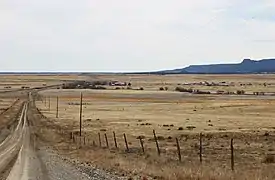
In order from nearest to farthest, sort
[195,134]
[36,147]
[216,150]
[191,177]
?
[191,177] → [216,150] → [36,147] → [195,134]

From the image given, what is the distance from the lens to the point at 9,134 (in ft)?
177

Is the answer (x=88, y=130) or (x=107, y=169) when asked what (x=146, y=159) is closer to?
(x=107, y=169)

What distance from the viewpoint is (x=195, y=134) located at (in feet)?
165

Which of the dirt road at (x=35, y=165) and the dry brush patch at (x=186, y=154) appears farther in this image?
the dirt road at (x=35, y=165)

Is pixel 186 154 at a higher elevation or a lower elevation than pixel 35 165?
lower

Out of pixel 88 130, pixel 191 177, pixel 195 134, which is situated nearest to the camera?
pixel 191 177

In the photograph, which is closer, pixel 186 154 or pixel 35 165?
pixel 35 165

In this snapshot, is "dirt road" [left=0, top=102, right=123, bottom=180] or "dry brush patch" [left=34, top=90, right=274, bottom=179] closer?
"dry brush patch" [left=34, top=90, right=274, bottom=179]

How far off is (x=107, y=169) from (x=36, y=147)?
51.0 feet

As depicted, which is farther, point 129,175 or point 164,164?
point 164,164

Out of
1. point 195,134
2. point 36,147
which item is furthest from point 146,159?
point 195,134

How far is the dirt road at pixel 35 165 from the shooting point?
24.0 meters

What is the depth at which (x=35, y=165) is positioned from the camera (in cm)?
2905

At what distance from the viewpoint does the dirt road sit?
2395 cm
